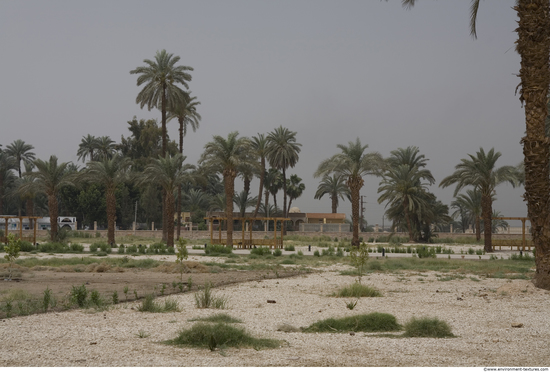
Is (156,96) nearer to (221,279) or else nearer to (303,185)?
(221,279)

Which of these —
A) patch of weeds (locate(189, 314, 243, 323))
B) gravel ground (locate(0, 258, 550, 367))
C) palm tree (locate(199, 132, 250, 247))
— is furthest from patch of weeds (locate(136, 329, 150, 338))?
palm tree (locate(199, 132, 250, 247))

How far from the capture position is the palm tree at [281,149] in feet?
223

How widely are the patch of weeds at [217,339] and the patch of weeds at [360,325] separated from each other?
1.61m

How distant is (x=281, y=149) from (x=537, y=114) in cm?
5184

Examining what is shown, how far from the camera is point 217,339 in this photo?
25.9 ft

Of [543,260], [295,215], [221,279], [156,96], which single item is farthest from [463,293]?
[295,215]

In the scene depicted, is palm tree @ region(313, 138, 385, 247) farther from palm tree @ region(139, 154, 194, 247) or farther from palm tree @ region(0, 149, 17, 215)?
palm tree @ region(0, 149, 17, 215)

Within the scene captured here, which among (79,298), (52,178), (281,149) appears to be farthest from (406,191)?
(79,298)

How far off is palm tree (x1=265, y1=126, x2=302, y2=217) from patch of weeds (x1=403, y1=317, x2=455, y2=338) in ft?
192

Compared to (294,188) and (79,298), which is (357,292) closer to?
(79,298)

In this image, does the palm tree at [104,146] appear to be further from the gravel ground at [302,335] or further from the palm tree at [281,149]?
the gravel ground at [302,335]

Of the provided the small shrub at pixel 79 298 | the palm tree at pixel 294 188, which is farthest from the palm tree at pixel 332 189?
the small shrub at pixel 79 298

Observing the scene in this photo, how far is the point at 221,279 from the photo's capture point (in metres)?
18.5

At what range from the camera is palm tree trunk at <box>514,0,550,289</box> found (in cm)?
1620
